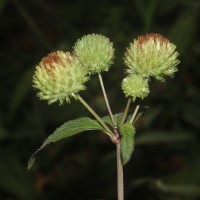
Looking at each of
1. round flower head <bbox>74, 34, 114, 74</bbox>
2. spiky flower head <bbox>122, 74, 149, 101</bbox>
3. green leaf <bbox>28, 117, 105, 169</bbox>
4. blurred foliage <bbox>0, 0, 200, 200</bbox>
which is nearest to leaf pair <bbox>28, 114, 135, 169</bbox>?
green leaf <bbox>28, 117, 105, 169</bbox>

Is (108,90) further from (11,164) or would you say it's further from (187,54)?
(11,164)

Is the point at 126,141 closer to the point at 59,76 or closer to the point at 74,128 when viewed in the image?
the point at 74,128

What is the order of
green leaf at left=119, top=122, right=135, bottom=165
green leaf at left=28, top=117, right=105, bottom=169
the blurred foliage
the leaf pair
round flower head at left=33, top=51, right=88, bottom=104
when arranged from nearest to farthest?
1. green leaf at left=119, top=122, right=135, bottom=165
2. the leaf pair
3. green leaf at left=28, top=117, right=105, bottom=169
4. round flower head at left=33, top=51, right=88, bottom=104
5. the blurred foliage

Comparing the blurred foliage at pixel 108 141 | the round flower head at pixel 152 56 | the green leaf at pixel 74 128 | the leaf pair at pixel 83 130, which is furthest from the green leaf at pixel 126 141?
the blurred foliage at pixel 108 141

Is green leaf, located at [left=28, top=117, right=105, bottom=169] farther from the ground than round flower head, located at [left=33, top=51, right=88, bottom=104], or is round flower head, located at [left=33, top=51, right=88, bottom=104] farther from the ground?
round flower head, located at [left=33, top=51, right=88, bottom=104]

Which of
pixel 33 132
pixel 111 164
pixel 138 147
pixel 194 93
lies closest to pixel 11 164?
pixel 33 132

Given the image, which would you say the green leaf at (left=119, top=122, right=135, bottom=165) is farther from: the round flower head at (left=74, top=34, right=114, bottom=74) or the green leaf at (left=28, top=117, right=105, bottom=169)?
the round flower head at (left=74, top=34, right=114, bottom=74)

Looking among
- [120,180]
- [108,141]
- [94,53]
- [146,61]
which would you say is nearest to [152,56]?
[146,61]
